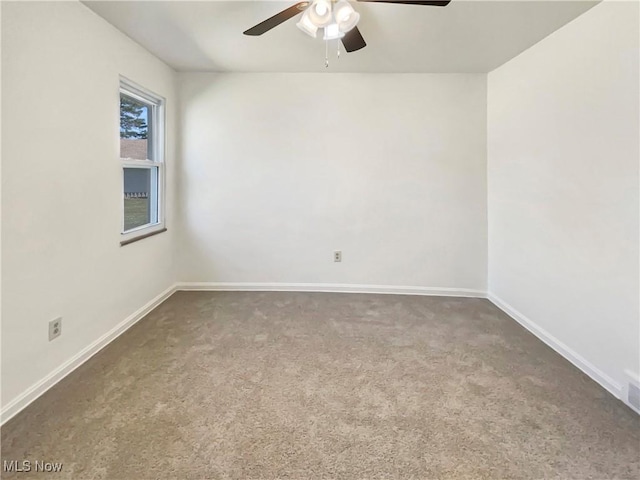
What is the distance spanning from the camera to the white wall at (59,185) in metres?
1.80

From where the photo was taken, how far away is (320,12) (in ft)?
6.56

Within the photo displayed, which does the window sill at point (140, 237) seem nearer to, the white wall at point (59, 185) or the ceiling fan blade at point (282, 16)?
the white wall at point (59, 185)

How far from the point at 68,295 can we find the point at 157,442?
1.18 metres

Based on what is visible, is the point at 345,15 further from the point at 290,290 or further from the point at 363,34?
the point at 290,290

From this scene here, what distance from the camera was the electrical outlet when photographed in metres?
2.08

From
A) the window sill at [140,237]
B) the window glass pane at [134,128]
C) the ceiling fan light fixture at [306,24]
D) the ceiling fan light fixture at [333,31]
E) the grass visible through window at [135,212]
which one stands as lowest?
the window sill at [140,237]

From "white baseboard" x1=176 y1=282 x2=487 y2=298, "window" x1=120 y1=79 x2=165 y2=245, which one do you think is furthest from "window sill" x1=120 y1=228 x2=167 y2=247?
"white baseboard" x1=176 y1=282 x2=487 y2=298

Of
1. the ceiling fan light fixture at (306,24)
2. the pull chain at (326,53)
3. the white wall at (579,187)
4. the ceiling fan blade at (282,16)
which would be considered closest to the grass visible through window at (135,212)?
the ceiling fan blade at (282,16)

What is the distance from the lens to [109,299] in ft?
8.77

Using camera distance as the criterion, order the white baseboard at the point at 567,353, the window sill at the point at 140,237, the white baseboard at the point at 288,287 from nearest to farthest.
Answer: the white baseboard at the point at 567,353, the window sill at the point at 140,237, the white baseboard at the point at 288,287

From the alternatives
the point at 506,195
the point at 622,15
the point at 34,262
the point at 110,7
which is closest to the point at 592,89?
the point at 622,15

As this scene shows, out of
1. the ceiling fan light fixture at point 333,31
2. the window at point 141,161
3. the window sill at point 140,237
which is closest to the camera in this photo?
the ceiling fan light fixture at point 333,31

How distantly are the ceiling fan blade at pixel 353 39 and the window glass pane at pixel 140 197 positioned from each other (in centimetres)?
205

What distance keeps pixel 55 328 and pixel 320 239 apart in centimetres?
247
